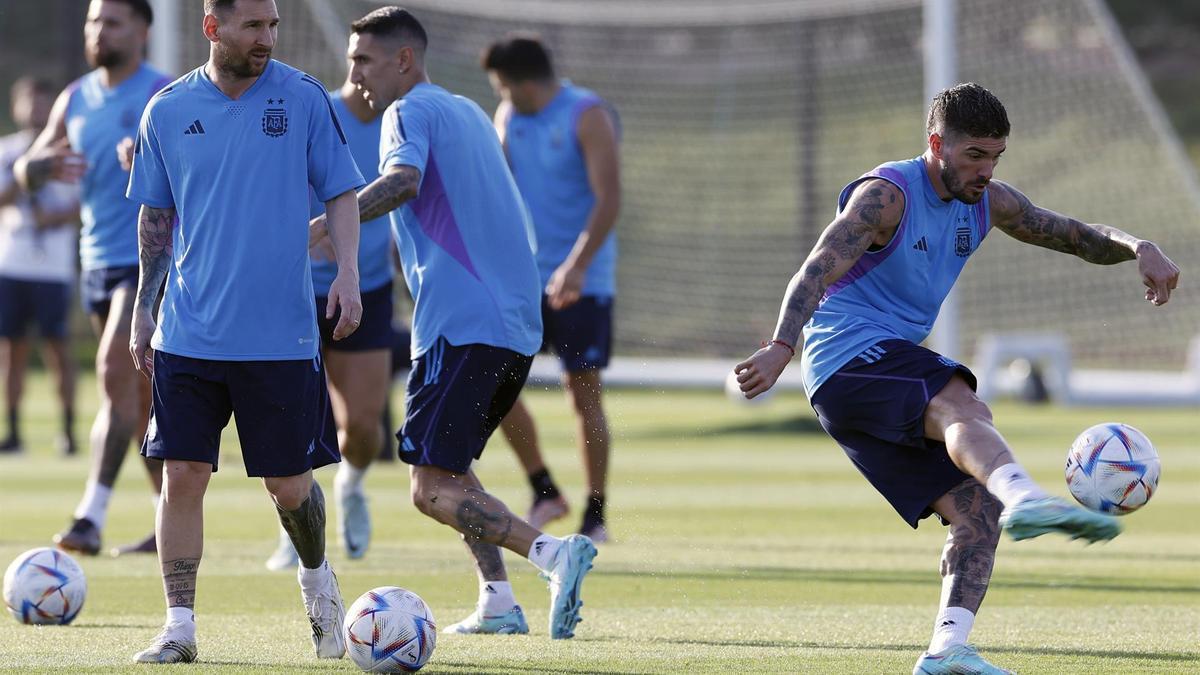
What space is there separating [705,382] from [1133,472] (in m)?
14.3

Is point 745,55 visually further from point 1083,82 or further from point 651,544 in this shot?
point 651,544

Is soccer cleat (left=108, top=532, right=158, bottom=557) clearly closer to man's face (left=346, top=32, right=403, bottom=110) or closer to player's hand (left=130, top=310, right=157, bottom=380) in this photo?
man's face (left=346, top=32, right=403, bottom=110)

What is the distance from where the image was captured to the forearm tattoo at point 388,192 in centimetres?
612

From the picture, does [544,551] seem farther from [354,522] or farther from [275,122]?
[354,522]

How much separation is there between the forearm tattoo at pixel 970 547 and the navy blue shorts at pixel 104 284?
4552mm

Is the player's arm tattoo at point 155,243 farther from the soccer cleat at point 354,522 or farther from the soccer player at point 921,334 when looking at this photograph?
the soccer cleat at point 354,522

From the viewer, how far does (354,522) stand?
340 inches

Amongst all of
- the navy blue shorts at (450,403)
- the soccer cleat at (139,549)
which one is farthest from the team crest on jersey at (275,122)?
the soccer cleat at (139,549)

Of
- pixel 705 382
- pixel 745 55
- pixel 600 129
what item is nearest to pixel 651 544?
pixel 600 129

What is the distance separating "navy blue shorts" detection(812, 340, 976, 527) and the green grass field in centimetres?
59

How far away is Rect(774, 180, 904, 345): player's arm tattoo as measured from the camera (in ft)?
17.6

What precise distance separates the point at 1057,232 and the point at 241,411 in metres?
2.78

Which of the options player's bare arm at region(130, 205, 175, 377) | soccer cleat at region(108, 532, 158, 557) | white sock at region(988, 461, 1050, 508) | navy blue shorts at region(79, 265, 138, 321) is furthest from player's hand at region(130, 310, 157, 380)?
soccer cleat at region(108, 532, 158, 557)

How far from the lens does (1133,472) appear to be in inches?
221
